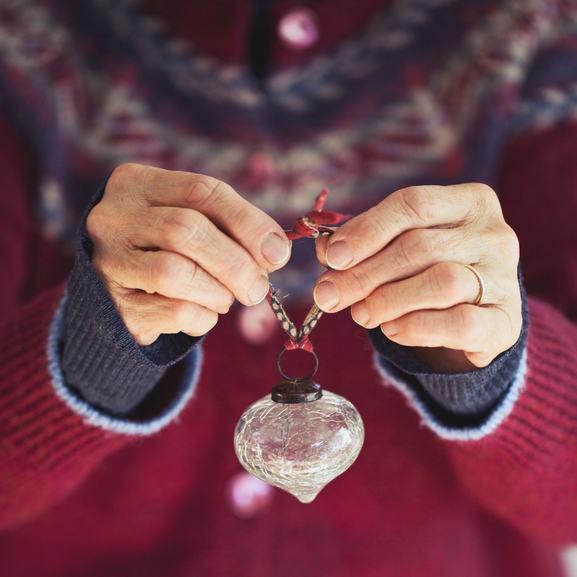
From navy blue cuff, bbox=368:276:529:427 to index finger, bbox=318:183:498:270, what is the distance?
93 millimetres

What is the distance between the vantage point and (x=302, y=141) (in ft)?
2.59

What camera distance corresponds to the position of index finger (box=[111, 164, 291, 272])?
0.40 meters

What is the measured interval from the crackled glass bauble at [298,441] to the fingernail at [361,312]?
68 mm

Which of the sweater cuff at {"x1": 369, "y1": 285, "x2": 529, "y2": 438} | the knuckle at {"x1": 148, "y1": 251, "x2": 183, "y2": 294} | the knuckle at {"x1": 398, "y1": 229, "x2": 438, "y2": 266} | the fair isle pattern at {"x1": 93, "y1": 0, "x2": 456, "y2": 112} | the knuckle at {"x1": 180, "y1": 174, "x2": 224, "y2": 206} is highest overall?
the knuckle at {"x1": 180, "y1": 174, "x2": 224, "y2": 206}

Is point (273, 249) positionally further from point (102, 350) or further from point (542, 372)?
point (542, 372)

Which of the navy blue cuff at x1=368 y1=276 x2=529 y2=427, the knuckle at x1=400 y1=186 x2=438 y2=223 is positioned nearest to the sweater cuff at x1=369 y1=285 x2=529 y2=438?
the navy blue cuff at x1=368 y1=276 x2=529 y2=427

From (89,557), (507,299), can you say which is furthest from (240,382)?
(507,299)

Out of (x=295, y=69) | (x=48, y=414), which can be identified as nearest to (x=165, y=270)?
(x=48, y=414)

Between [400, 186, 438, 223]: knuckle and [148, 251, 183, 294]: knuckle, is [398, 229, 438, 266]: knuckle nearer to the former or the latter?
[400, 186, 438, 223]: knuckle

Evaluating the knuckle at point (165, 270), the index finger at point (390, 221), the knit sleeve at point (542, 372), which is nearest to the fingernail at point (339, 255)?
the index finger at point (390, 221)

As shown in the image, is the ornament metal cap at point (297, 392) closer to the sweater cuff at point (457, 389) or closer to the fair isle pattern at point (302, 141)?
the sweater cuff at point (457, 389)

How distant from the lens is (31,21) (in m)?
0.79

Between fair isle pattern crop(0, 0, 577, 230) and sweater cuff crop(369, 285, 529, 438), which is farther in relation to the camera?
fair isle pattern crop(0, 0, 577, 230)

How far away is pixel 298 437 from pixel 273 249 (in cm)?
13
